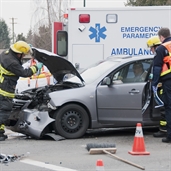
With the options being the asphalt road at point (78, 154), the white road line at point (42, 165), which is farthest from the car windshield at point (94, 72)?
the white road line at point (42, 165)

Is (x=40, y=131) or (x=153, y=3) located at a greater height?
(x=153, y=3)

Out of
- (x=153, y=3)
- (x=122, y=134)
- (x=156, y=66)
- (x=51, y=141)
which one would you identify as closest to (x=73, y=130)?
(x=51, y=141)

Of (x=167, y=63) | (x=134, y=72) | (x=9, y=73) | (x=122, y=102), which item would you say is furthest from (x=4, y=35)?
(x=167, y=63)

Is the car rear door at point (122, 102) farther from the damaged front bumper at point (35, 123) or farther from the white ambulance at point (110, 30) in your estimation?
the white ambulance at point (110, 30)

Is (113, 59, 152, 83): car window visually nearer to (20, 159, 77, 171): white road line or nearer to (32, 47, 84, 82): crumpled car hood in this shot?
(32, 47, 84, 82): crumpled car hood

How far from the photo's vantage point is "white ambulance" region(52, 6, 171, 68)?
13.4 metres

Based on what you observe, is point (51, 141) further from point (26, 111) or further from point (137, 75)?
point (137, 75)

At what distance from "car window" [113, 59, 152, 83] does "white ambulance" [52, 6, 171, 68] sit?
3288 millimetres

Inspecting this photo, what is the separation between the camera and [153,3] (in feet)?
120

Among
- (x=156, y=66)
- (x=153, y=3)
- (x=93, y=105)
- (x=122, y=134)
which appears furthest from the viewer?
(x=153, y=3)

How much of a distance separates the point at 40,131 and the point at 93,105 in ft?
3.58

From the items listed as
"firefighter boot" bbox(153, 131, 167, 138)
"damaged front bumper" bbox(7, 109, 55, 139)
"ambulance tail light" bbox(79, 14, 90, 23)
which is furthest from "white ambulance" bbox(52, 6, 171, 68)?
"damaged front bumper" bbox(7, 109, 55, 139)

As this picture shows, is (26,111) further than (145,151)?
Yes

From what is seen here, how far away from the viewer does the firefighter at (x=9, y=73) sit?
972 cm
